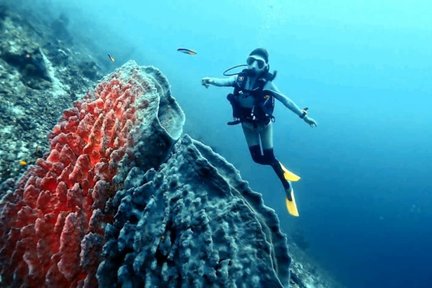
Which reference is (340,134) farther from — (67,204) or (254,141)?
(67,204)

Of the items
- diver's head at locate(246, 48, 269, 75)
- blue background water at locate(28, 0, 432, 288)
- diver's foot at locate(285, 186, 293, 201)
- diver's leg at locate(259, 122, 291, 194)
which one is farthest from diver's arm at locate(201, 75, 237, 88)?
blue background water at locate(28, 0, 432, 288)

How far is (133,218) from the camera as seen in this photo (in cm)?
186

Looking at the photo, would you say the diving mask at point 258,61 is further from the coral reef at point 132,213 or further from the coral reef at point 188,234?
the coral reef at point 188,234

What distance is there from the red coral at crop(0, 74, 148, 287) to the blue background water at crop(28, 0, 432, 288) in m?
17.4

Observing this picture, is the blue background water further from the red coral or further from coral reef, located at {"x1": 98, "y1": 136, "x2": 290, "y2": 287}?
coral reef, located at {"x1": 98, "y1": 136, "x2": 290, "y2": 287}

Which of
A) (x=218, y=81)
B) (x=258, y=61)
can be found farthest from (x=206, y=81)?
(x=258, y=61)

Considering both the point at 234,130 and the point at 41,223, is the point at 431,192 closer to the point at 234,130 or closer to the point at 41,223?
the point at 234,130

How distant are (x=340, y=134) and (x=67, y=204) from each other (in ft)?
357

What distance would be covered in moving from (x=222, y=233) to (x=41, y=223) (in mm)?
1140

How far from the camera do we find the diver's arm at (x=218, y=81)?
6418 millimetres

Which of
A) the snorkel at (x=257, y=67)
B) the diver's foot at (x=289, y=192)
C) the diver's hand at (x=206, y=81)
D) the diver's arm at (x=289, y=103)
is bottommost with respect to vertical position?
the diver's foot at (x=289, y=192)

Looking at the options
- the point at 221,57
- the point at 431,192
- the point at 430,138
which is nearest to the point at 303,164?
the point at 431,192

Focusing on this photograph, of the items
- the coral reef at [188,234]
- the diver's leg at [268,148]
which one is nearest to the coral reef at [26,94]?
the coral reef at [188,234]

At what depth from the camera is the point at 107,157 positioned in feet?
7.50
